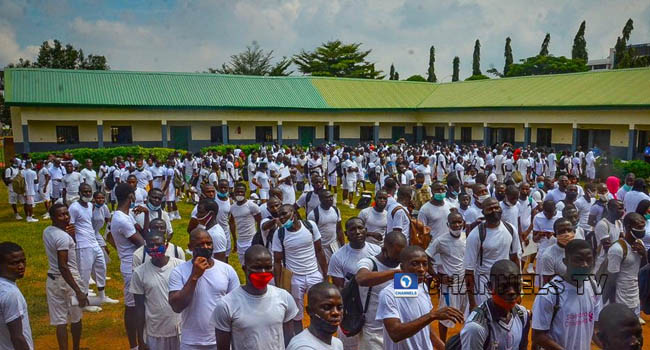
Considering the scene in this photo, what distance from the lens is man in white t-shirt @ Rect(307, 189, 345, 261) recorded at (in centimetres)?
747

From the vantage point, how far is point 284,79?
3953cm

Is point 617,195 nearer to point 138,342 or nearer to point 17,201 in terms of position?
point 138,342

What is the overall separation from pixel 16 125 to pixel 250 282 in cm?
3236

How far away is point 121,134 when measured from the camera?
33594mm

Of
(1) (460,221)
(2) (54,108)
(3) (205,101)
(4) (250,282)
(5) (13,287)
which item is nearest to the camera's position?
(4) (250,282)

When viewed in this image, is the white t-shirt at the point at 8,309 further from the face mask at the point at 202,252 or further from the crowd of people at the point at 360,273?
the face mask at the point at 202,252

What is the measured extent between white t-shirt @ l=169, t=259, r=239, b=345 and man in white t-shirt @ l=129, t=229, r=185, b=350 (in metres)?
0.62

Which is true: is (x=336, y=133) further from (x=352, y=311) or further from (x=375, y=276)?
(x=375, y=276)

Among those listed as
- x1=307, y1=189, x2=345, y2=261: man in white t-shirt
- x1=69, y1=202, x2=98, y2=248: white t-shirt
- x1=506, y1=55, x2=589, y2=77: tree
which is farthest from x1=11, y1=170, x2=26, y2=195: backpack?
x1=506, y1=55, x2=589, y2=77: tree

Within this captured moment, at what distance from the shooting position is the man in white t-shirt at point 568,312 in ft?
12.7

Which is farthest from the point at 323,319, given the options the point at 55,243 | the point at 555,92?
the point at 555,92

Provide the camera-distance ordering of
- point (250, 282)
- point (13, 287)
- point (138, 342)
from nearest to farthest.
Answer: point (250, 282) → point (13, 287) → point (138, 342)

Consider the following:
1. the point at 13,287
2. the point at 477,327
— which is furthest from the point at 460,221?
the point at 13,287

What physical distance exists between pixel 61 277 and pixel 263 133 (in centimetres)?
3147
